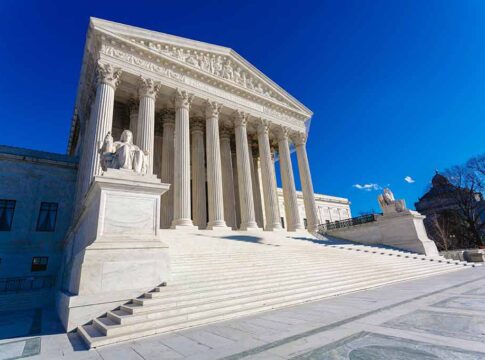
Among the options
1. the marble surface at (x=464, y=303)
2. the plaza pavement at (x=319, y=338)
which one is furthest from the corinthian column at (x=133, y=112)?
the marble surface at (x=464, y=303)

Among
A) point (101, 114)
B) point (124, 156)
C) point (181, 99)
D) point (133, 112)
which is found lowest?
point (124, 156)

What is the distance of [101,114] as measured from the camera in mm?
16281

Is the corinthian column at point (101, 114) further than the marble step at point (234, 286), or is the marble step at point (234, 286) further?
the corinthian column at point (101, 114)

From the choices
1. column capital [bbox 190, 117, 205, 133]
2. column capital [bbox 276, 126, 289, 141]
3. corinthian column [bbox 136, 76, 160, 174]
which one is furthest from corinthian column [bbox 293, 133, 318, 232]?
corinthian column [bbox 136, 76, 160, 174]

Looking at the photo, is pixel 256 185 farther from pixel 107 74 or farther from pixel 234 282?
pixel 234 282

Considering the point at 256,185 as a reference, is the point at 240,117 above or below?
above

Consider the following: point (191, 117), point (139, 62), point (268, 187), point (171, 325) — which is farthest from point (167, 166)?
point (171, 325)

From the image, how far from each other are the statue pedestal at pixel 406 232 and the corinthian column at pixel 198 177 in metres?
15.8

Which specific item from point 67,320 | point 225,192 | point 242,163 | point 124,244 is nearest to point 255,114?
point 242,163

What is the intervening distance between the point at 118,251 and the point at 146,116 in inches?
540

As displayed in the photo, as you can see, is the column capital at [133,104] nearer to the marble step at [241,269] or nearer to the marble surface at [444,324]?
the marble step at [241,269]

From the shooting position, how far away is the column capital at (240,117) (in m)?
24.8

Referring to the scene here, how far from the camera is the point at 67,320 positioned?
605cm

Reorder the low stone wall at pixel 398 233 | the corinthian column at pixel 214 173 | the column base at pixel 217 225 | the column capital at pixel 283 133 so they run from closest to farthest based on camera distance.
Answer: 1. the column base at pixel 217 225
2. the low stone wall at pixel 398 233
3. the corinthian column at pixel 214 173
4. the column capital at pixel 283 133
